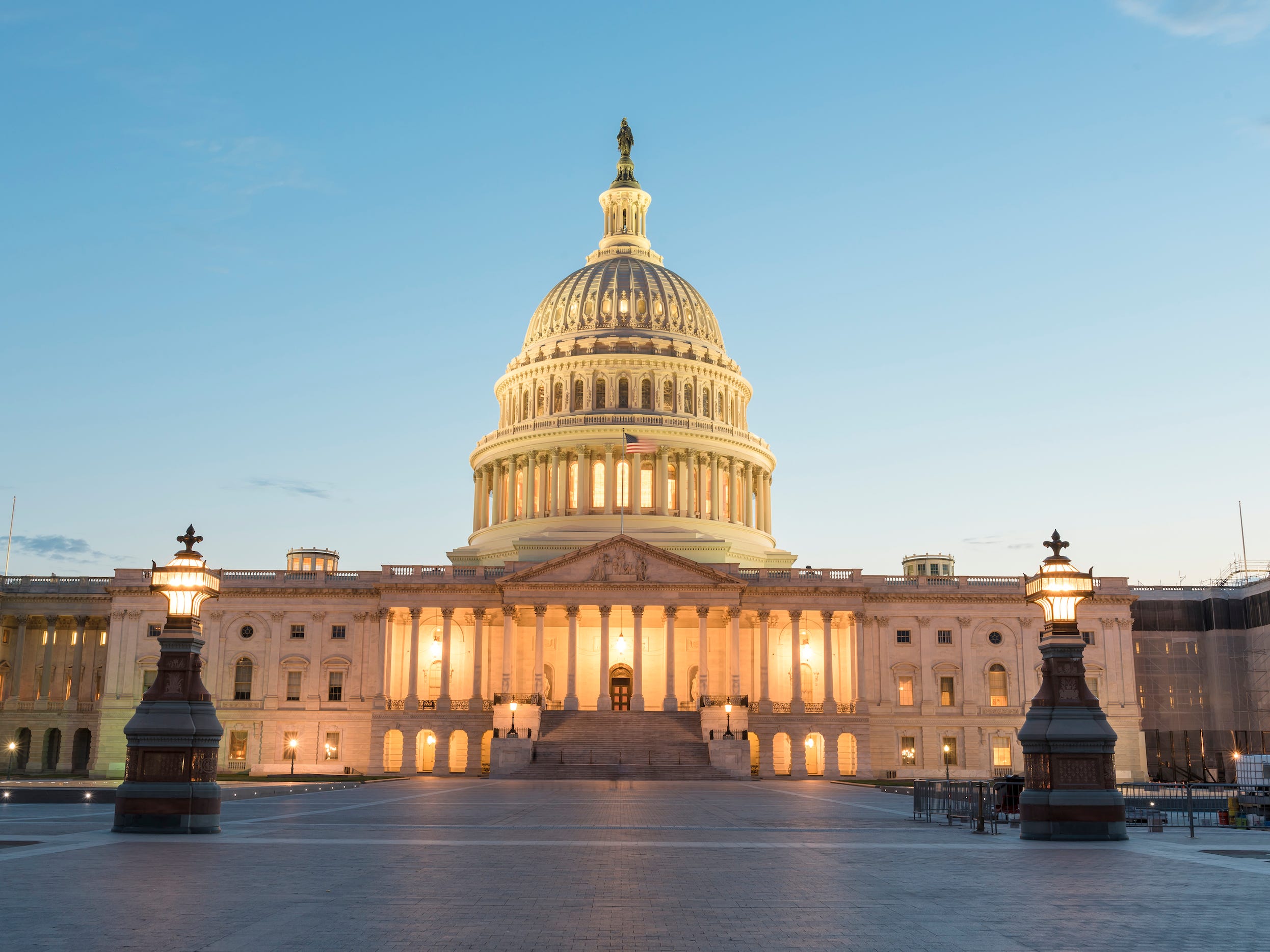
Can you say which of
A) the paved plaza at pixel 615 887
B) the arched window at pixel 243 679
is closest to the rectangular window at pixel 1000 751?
the arched window at pixel 243 679

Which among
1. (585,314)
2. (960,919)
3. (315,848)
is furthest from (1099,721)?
(585,314)

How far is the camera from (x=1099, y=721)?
1169 inches

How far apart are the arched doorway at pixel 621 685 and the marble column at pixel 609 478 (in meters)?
17.5

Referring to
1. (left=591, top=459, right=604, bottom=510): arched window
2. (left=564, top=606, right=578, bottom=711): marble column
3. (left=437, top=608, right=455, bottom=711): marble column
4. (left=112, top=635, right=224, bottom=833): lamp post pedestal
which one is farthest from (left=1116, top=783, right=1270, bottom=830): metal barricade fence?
(left=591, top=459, right=604, bottom=510): arched window

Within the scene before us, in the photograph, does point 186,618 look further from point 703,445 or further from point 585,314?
→ point 585,314

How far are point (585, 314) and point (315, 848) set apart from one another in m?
94.5

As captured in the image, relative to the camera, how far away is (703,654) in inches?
3440

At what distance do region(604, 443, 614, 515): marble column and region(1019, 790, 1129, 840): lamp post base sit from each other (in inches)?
3132

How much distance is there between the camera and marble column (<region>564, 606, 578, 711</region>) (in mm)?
85750

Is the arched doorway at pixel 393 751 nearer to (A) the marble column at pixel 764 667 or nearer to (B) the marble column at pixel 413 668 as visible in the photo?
(B) the marble column at pixel 413 668

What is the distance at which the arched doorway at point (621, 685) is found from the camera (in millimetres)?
93938

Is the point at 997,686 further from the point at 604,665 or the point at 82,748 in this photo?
the point at 82,748

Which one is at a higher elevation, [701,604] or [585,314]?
[585,314]

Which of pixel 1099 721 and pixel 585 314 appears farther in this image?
pixel 585 314
